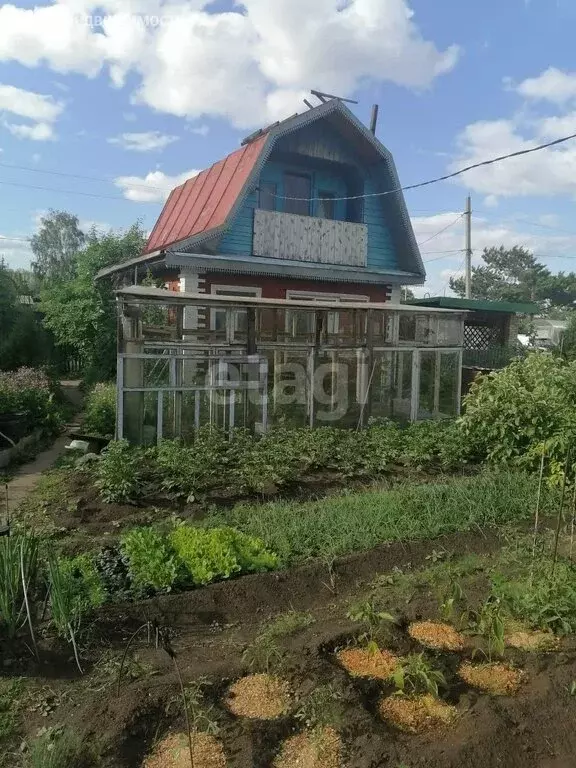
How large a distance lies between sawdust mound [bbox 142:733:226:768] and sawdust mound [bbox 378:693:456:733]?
86cm

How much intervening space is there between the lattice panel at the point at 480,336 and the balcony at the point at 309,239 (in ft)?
13.9

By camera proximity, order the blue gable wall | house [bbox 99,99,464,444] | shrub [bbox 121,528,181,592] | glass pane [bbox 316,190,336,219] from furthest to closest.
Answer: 1. glass pane [bbox 316,190,336,219]
2. the blue gable wall
3. house [bbox 99,99,464,444]
4. shrub [bbox 121,528,181,592]

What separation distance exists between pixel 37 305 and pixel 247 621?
17766 mm

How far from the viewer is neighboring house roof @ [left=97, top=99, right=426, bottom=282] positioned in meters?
13.3

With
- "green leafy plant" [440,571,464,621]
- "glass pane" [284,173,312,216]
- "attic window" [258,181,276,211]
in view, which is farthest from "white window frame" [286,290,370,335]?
"green leafy plant" [440,571,464,621]

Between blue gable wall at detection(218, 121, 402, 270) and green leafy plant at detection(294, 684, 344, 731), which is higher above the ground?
blue gable wall at detection(218, 121, 402, 270)

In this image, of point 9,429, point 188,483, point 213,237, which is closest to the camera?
point 188,483

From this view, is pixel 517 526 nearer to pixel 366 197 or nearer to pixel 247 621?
pixel 247 621

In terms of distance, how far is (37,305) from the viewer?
787 inches

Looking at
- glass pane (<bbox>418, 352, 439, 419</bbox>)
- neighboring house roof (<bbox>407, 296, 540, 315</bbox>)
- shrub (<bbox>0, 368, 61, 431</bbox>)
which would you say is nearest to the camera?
shrub (<bbox>0, 368, 61, 431</bbox>)

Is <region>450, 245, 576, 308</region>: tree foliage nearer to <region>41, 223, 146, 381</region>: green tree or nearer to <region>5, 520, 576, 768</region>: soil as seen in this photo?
<region>41, 223, 146, 381</region>: green tree

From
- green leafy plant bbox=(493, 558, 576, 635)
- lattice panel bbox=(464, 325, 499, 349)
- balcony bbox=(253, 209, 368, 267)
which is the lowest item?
green leafy plant bbox=(493, 558, 576, 635)

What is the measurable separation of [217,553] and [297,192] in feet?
39.9

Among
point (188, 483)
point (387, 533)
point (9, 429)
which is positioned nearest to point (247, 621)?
point (387, 533)
